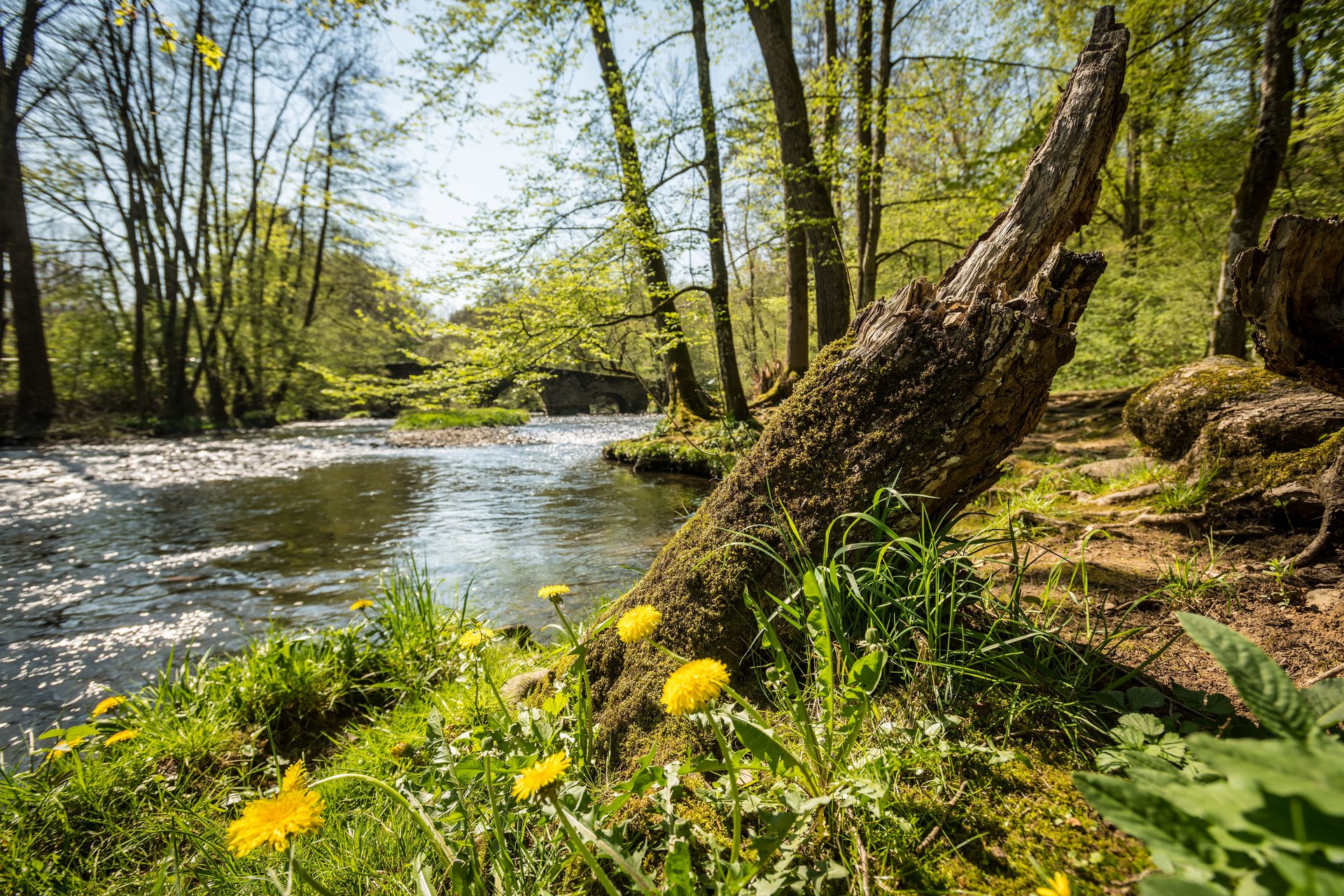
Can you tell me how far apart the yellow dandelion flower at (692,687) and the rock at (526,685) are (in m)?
1.21

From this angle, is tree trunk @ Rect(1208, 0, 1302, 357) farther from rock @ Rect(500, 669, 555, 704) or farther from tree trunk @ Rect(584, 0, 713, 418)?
rock @ Rect(500, 669, 555, 704)

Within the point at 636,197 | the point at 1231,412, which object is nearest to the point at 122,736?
the point at 1231,412

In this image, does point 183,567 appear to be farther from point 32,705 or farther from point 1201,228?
point 1201,228

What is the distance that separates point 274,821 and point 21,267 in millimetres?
19400

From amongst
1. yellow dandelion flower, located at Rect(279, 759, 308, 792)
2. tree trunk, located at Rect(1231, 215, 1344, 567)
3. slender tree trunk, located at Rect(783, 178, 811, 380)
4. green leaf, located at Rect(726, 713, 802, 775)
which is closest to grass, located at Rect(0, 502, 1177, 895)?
green leaf, located at Rect(726, 713, 802, 775)

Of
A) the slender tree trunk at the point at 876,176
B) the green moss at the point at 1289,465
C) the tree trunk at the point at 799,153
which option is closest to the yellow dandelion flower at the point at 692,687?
the green moss at the point at 1289,465

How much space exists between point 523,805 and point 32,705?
3.47 meters

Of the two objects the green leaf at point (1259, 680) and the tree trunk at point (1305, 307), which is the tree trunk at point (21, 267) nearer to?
the green leaf at point (1259, 680)

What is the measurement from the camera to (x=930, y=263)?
1551 cm

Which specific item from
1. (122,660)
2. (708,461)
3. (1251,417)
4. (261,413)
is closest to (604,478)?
(708,461)

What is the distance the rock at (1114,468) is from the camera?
353cm

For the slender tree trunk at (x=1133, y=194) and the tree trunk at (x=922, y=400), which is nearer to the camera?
the tree trunk at (x=922, y=400)

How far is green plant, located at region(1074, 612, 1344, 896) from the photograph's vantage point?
438 mm

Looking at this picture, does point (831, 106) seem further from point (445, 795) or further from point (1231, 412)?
point (445, 795)
